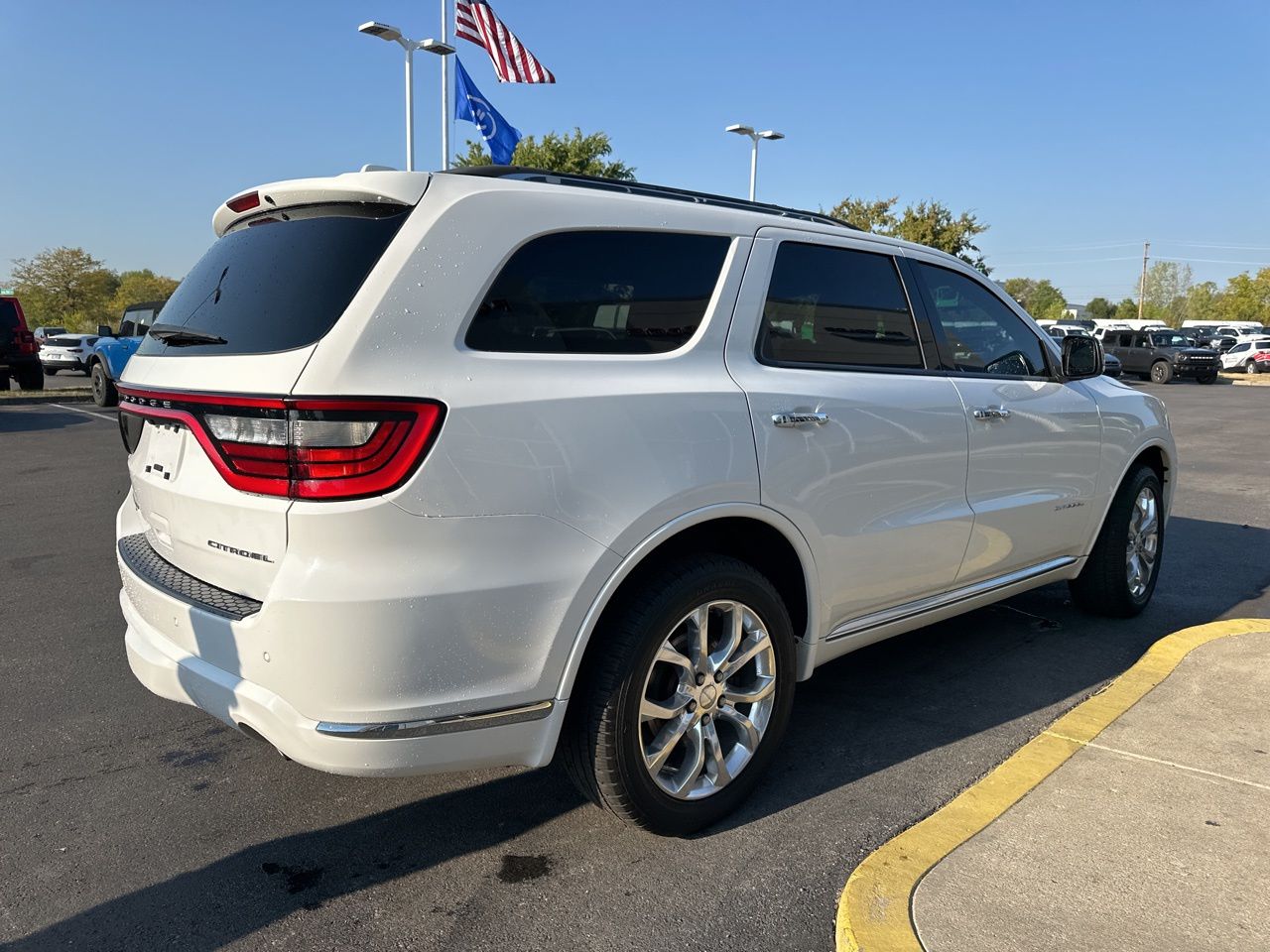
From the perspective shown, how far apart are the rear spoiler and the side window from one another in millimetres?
2190

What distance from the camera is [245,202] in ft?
9.66

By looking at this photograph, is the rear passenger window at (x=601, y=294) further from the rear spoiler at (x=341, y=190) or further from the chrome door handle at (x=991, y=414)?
the chrome door handle at (x=991, y=414)

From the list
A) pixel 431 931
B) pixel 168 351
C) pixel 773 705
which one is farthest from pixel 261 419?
pixel 773 705

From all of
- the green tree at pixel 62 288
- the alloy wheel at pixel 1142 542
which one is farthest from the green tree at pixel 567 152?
the green tree at pixel 62 288

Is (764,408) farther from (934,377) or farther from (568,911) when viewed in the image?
(568,911)

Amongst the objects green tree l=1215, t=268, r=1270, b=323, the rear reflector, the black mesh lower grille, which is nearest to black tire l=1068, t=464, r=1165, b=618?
the rear reflector

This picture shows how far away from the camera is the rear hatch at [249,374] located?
232 cm

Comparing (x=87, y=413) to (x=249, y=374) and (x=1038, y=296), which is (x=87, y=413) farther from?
(x=1038, y=296)

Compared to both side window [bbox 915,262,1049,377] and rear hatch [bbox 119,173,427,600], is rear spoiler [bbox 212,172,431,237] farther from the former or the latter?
side window [bbox 915,262,1049,377]

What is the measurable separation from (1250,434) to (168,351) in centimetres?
1692

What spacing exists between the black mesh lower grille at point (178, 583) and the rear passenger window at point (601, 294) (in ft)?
2.99

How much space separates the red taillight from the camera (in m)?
2.89

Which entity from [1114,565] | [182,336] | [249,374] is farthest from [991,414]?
[182,336]

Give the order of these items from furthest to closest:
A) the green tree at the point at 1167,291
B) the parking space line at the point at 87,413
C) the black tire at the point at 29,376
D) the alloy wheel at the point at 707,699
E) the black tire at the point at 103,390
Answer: the green tree at the point at 1167,291 → the black tire at the point at 29,376 → the black tire at the point at 103,390 → the parking space line at the point at 87,413 → the alloy wheel at the point at 707,699
